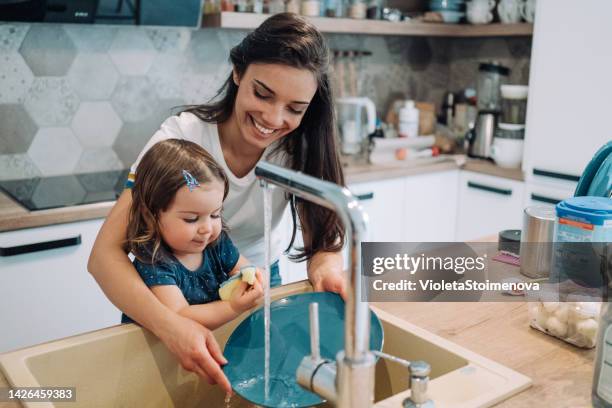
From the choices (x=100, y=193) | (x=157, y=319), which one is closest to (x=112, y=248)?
(x=157, y=319)

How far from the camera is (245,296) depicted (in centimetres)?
110

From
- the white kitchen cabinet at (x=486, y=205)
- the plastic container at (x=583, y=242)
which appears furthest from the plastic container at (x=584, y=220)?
the white kitchen cabinet at (x=486, y=205)

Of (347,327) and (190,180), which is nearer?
(347,327)

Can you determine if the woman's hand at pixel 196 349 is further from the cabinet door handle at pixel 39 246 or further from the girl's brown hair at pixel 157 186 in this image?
the cabinet door handle at pixel 39 246

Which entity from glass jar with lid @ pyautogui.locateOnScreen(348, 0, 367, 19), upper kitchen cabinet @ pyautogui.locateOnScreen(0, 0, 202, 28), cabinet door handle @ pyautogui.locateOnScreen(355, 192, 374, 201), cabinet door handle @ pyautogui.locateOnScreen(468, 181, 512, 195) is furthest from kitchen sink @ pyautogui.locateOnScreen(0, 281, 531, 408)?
glass jar with lid @ pyautogui.locateOnScreen(348, 0, 367, 19)

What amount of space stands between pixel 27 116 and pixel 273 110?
148 centimetres

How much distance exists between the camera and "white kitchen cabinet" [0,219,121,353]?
193cm

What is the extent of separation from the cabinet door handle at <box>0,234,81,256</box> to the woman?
0.69 metres

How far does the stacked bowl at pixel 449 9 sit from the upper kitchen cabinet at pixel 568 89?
64 cm

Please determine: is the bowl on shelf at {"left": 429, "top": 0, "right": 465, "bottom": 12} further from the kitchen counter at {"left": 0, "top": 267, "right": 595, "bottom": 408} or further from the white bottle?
the kitchen counter at {"left": 0, "top": 267, "right": 595, "bottom": 408}

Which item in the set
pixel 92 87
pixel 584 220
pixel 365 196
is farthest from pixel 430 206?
pixel 584 220

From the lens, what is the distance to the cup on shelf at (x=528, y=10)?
2.84m

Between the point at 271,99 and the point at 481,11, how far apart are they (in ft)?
7.08

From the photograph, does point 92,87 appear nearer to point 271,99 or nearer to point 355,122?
point 355,122
